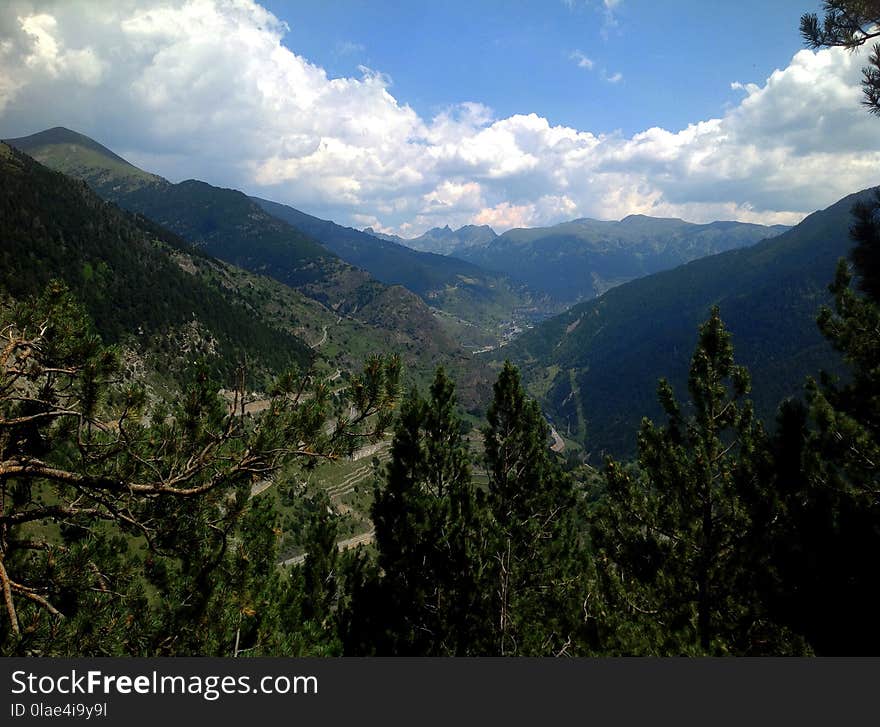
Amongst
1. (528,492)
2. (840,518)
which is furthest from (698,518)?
(528,492)

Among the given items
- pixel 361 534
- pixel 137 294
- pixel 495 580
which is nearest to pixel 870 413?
pixel 495 580

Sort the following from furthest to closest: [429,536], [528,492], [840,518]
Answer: [528,492], [429,536], [840,518]

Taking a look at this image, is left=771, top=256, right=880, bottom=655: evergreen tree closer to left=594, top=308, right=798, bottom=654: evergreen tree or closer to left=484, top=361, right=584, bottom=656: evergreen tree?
left=594, top=308, right=798, bottom=654: evergreen tree

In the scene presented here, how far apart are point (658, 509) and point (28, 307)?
49.4ft

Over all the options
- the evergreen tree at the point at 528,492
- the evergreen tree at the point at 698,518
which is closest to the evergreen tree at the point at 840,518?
the evergreen tree at the point at 698,518

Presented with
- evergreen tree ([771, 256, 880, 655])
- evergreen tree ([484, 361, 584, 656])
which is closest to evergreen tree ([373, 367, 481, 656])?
Result: evergreen tree ([484, 361, 584, 656])

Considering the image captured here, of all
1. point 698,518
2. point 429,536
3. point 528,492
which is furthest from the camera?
point 528,492

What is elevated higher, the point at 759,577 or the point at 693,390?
the point at 693,390

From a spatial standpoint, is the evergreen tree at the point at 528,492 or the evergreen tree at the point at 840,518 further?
the evergreen tree at the point at 528,492

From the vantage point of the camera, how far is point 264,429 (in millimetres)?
7355

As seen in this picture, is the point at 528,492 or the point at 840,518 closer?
the point at 840,518

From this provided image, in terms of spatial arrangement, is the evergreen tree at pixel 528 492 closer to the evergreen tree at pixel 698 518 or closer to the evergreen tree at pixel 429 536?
the evergreen tree at pixel 429 536

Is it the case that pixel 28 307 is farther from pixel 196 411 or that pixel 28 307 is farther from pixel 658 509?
pixel 658 509

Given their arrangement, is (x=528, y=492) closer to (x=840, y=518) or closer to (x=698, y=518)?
(x=698, y=518)
